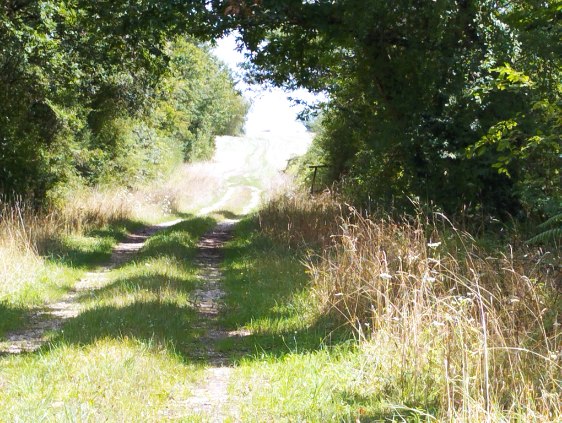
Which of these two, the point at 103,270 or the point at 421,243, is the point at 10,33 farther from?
the point at 421,243

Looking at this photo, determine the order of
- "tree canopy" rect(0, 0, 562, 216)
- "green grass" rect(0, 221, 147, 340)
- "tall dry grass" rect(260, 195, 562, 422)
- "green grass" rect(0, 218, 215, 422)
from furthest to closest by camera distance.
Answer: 1. "tree canopy" rect(0, 0, 562, 216)
2. "green grass" rect(0, 221, 147, 340)
3. "green grass" rect(0, 218, 215, 422)
4. "tall dry grass" rect(260, 195, 562, 422)

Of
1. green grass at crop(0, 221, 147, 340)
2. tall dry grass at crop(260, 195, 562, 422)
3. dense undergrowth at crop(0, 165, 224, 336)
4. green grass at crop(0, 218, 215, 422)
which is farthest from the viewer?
dense undergrowth at crop(0, 165, 224, 336)

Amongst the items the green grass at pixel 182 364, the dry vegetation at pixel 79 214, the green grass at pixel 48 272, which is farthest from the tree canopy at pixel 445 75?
the dry vegetation at pixel 79 214

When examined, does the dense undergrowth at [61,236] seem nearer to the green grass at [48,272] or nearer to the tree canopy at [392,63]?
the green grass at [48,272]

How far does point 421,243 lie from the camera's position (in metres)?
8.72

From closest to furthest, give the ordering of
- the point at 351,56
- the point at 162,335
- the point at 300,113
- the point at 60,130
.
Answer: the point at 162,335 → the point at 351,56 → the point at 60,130 → the point at 300,113

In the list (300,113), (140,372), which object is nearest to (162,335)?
(140,372)

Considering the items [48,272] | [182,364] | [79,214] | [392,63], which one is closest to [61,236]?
[79,214]

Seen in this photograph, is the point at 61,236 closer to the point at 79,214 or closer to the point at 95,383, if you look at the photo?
the point at 79,214

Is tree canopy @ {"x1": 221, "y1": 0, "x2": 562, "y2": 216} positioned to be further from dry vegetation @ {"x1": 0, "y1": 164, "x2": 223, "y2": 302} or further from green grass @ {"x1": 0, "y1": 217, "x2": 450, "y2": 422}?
dry vegetation @ {"x1": 0, "y1": 164, "x2": 223, "y2": 302}

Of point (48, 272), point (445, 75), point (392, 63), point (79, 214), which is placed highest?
point (392, 63)

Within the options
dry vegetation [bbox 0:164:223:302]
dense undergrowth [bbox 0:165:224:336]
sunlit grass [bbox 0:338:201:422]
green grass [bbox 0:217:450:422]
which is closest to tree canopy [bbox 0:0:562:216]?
dry vegetation [bbox 0:164:223:302]

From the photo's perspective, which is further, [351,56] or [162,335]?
[351,56]

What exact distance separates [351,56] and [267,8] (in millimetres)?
4348
